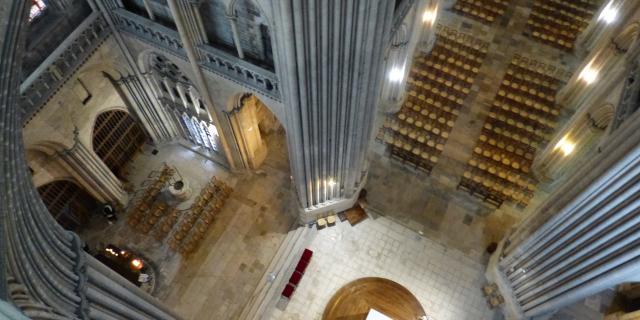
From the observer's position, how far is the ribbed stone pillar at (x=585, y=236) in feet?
40.5

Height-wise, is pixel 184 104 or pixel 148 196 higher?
pixel 184 104

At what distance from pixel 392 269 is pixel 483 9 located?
18.9 meters

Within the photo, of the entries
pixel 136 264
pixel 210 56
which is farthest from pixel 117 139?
pixel 210 56

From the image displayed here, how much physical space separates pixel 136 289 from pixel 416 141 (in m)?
18.0

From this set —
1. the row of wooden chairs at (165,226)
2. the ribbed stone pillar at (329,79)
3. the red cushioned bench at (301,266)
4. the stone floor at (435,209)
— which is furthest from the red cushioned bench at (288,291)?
the row of wooden chairs at (165,226)

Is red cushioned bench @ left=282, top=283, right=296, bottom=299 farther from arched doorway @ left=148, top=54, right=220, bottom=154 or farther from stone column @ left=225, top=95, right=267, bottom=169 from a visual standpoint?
arched doorway @ left=148, top=54, right=220, bottom=154

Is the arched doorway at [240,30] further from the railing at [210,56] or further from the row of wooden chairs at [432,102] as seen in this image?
the row of wooden chairs at [432,102]

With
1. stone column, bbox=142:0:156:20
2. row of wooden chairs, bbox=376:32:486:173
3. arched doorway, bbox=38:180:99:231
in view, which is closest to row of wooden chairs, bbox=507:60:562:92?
row of wooden chairs, bbox=376:32:486:173

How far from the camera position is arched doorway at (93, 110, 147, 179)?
2239cm

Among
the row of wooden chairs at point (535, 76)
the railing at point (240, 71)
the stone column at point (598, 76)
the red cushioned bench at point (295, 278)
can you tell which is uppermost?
the row of wooden chairs at point (535, 76)

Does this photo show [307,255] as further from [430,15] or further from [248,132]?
[430,15]

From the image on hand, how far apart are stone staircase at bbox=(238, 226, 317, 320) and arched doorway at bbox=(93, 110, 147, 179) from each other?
9.59m

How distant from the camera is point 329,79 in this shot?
581 inches

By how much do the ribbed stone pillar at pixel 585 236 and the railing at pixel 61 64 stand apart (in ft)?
59.6
